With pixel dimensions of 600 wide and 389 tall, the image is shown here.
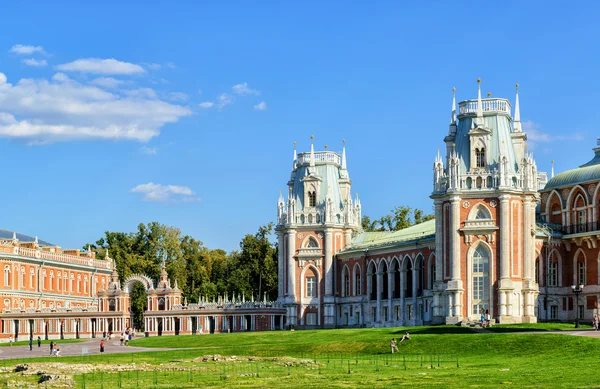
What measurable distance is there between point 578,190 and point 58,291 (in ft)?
209

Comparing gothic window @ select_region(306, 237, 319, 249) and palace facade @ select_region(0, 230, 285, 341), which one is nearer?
gothic window @ select_region(306, 237, 319, 249)

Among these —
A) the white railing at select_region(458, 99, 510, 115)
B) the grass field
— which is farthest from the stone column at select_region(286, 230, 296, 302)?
the grass field

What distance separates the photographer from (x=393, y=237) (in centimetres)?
10812

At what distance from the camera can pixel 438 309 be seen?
90.9 metres

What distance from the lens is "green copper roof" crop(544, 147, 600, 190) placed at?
9538cm

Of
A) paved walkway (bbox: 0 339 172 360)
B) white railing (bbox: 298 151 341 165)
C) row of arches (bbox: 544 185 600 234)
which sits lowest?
paved walkway (bbox: 0 339 172 360)

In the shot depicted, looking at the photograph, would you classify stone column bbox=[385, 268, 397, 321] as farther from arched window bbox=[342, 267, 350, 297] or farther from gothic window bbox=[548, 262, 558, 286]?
gothic window bbox=[548, 262, 558, 286]

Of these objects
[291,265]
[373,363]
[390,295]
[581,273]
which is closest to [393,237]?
[390,295]

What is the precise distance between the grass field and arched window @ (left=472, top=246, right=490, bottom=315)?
1131 cm

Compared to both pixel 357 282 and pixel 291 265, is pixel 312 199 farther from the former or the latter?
pixel 357 282

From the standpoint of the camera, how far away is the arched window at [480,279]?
292 feet

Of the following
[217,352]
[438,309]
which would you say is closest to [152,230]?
[438,309]

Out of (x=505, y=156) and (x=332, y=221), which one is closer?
(x=505, y=156)

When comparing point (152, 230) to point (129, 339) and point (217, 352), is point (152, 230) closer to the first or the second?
point (129, 339)
